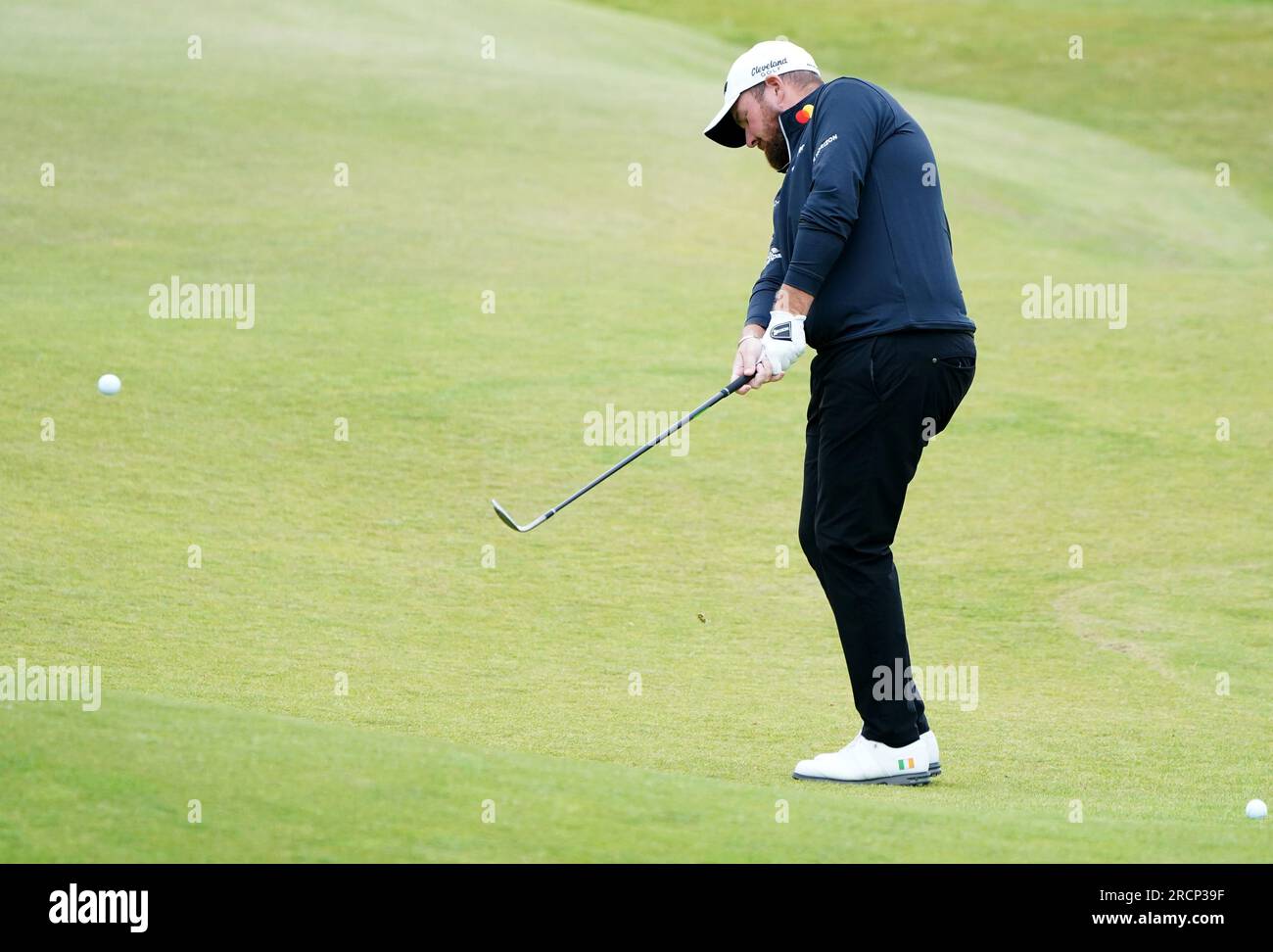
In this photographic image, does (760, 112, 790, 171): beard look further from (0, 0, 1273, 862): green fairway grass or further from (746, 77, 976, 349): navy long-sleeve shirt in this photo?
(0, 0, 1273, 862): green fairway grass

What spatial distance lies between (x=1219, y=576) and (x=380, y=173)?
954 centimetres

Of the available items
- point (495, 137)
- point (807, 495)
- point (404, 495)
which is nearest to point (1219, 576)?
point (807, 495)

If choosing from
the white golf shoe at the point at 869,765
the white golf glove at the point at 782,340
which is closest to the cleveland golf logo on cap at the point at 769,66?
the white golf glove at the point at 782,340

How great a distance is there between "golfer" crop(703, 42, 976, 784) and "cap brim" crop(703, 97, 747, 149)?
272mm

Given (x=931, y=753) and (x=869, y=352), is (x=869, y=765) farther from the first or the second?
(x=869, y=352)

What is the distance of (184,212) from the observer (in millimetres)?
13961

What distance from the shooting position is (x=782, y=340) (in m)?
5.35

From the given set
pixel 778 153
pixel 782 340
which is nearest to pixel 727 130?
pixel 778 153

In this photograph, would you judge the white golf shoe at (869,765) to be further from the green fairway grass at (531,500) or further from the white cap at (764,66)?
the white cap at (764,66)

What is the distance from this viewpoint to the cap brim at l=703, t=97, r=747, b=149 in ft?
19.0

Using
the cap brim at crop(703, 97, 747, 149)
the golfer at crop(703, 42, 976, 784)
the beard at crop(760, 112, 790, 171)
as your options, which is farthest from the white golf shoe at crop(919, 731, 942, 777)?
the cap brim at crop(703, 97, 747, 149)

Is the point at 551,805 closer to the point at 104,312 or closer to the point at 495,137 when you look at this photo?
the point at 104,312

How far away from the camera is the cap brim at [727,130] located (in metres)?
5.79

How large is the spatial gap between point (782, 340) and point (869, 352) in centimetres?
29
